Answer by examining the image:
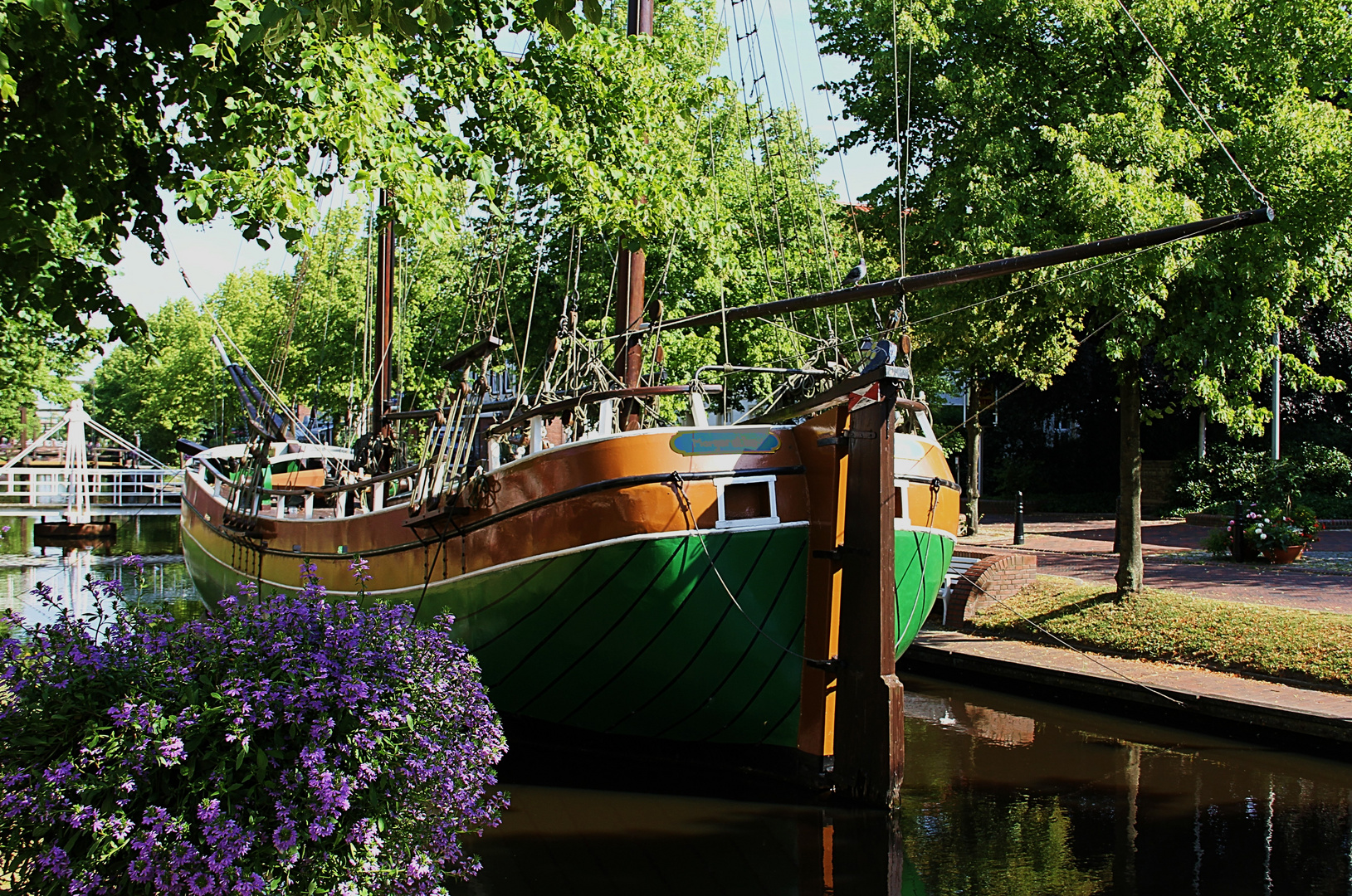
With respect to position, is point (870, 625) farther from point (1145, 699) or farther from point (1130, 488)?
point (1130, 488)

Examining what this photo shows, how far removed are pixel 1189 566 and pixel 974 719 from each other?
26.0ft

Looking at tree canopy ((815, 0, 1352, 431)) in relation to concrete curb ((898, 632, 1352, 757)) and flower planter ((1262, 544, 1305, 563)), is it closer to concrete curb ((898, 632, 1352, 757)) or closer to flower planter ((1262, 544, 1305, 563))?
flower planter ((1262, 544, 1305, 563))

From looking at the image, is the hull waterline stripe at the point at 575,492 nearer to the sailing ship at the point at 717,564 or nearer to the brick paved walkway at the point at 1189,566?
the sailing ship at the point at 717,564

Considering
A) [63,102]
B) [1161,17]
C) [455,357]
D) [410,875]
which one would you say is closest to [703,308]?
[1161,17]

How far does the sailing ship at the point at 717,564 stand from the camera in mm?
8867

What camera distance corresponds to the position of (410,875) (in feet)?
14.3

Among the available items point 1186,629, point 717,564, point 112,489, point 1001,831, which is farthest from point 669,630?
point 112,489

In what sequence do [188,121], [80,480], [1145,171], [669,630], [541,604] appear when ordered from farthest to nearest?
1. [80,480]
2. [1145,171]
3. [541,604]
4. [669,630]
5. [188,121]

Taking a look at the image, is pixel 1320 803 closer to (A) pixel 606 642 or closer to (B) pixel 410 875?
(A) pixel 606 642

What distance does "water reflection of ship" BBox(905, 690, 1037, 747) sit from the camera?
1075 cm

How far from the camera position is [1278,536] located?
17.0 metres

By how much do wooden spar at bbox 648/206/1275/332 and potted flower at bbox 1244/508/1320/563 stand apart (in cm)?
981

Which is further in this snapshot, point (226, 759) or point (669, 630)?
point (669, 630)

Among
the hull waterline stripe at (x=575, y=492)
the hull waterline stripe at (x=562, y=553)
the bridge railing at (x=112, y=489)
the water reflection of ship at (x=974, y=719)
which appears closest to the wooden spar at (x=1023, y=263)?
the hull waterline stripe at (x=575, y=492)
